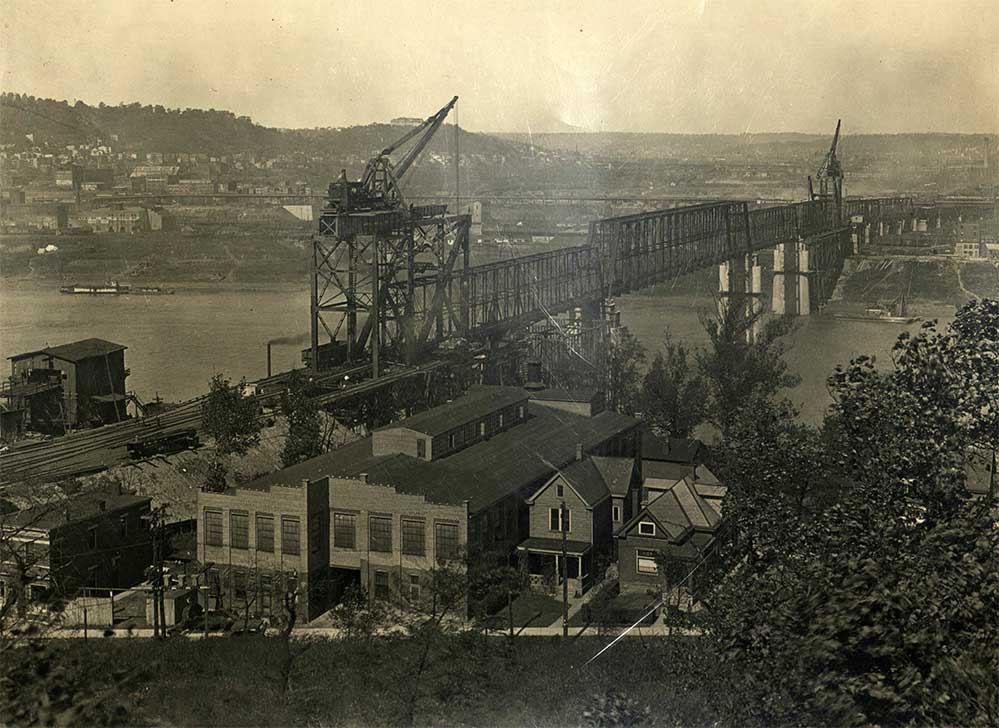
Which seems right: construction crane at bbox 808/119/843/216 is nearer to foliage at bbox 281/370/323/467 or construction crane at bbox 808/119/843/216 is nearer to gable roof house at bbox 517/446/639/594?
foliage at bbox 281/370/323/467

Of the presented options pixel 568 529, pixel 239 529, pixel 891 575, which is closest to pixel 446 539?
pixel 568 529

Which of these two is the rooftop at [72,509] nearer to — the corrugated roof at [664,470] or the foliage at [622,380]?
the corrugated roof at [664,470]

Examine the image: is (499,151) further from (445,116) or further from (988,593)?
(988,593)

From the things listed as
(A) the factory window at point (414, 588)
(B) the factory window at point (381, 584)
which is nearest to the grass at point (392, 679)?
(A) the factory window at point (414, 588)

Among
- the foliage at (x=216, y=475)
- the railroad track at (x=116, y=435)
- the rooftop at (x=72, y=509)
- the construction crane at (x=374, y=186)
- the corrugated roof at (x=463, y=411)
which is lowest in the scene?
the foliage at (x=216, y=475)

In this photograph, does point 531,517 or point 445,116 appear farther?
point 445,116

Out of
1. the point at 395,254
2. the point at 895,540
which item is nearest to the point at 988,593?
the point at 895,540

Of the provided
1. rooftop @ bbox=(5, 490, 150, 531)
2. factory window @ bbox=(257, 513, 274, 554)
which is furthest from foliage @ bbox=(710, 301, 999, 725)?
rooftop @ bbox=(5, 490, 150, 531)
